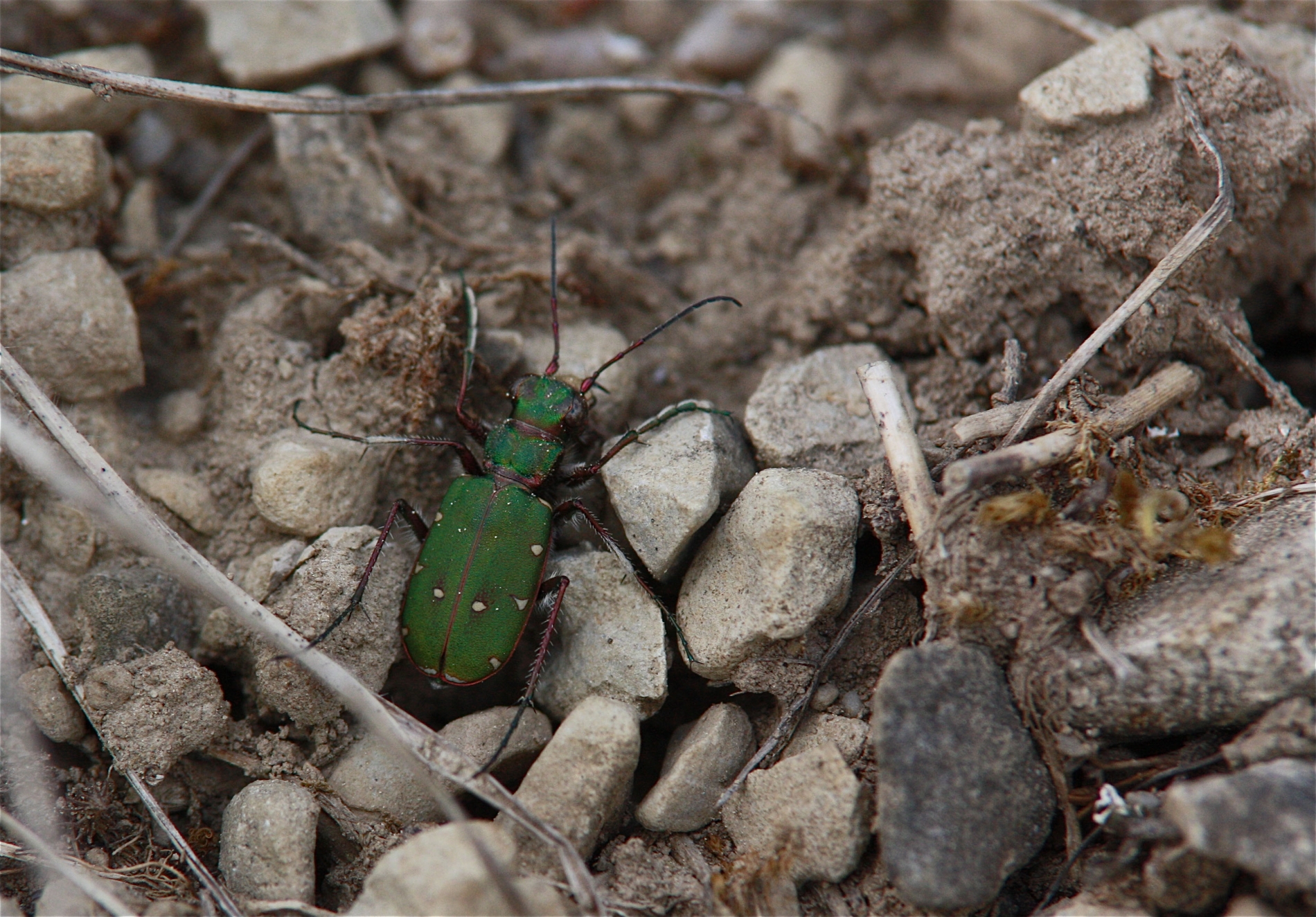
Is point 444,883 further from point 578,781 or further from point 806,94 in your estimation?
point 806,94

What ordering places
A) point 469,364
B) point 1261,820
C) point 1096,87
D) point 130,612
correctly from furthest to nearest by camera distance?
point 469,364 < point 1096,87 < point 130,612 < point 1261,820

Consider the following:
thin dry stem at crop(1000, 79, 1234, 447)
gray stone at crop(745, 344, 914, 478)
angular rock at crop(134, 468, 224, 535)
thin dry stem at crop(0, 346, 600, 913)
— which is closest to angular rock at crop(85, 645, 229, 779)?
thin dry stem at crop(0, 346, 600, 913)

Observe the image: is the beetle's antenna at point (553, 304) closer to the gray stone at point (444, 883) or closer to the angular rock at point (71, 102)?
the angular rock at point (71, 102)

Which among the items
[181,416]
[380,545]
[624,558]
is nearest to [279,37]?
[181,416]

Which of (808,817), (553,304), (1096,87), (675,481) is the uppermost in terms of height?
(1096,87)

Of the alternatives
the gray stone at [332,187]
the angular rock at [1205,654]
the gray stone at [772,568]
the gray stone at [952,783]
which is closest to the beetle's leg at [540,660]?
the gray stone at [772,568]

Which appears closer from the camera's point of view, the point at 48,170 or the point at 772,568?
the point at 772,568

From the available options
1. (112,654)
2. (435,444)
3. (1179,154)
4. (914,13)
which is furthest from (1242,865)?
(914,13)

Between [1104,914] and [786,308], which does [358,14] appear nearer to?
[786,308]
